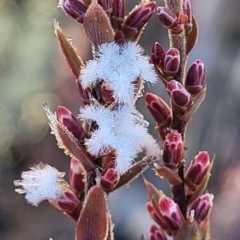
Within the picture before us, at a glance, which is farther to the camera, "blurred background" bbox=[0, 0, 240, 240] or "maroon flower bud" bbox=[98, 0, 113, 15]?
"blurred background" bbox=[0, 0, 240, 240]

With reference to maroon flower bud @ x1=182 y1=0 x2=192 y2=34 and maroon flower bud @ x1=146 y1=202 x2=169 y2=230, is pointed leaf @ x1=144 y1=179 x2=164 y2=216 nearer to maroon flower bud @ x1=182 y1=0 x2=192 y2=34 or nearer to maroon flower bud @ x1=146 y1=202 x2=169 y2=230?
maroon flower bud @ x1=146 y1=202 x2=169 y2=230

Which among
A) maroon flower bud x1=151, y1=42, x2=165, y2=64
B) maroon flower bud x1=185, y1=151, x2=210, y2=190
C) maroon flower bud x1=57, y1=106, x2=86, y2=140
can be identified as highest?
maroon flower bud x1=151, y1=42, x2=165, y2=64

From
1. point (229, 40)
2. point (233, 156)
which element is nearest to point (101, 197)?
point (233, 156)

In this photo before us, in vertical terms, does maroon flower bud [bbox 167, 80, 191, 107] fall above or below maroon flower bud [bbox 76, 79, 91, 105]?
below

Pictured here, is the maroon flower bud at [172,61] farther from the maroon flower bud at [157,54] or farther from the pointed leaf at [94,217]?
the pointed leaf at [94,217]

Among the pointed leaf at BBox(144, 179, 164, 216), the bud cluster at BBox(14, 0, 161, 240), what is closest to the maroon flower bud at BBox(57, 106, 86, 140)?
the bud cluster at BBox(14, 0, 161, 240)

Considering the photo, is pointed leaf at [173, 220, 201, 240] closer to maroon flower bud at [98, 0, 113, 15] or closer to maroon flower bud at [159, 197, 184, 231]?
maroon flower bud at [159, 197, 184, 231]

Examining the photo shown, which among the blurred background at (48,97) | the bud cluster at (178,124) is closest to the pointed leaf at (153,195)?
the bud cluster at (178,124)

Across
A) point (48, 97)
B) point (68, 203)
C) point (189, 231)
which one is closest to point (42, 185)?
A: point (68, 203)
